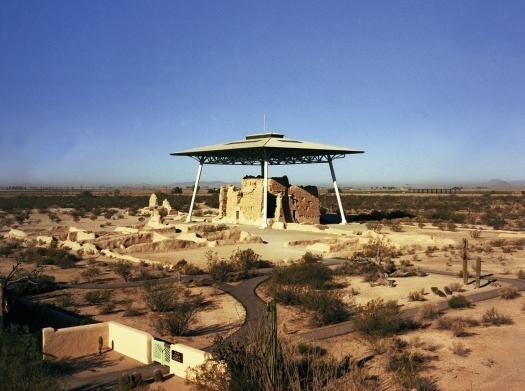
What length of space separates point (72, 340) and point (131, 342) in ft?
4.80

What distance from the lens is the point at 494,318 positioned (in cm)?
1357

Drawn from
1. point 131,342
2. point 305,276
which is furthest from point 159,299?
point 305,276

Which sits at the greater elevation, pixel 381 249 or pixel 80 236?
pixel 80 236

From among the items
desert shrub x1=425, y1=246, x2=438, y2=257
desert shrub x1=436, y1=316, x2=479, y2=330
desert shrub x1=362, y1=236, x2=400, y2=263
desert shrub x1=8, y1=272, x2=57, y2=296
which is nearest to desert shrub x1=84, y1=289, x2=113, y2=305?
desert shrub x1=8, y1=272, x2=57, y2=296

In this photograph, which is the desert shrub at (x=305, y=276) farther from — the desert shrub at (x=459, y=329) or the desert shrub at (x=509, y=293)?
the desert shrub at (x=509, y=293)

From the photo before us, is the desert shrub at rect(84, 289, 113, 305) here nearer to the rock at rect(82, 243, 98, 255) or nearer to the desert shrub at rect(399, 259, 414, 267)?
the rock at rect(82, 243, 98, 255)

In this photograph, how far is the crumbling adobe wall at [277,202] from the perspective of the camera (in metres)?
38.3

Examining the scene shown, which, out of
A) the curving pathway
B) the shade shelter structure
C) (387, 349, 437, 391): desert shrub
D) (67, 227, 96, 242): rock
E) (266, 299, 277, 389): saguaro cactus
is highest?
the shade shelter structure

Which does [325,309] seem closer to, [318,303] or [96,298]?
[318,303]

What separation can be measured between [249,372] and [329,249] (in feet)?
59.9

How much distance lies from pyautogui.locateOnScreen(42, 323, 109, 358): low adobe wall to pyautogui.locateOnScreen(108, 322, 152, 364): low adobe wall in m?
0.28

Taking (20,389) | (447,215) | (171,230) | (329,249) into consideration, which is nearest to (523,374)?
(20,389)

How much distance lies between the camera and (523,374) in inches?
399

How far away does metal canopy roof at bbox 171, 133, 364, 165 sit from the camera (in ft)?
123
